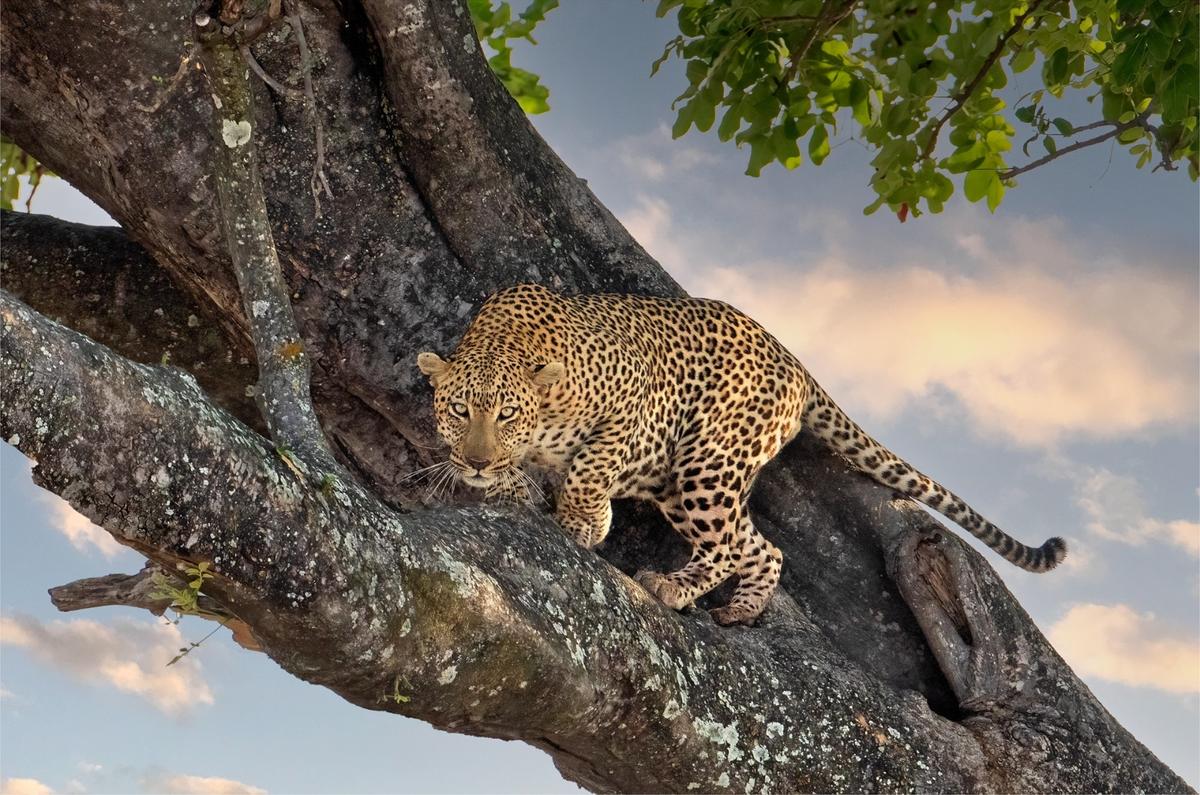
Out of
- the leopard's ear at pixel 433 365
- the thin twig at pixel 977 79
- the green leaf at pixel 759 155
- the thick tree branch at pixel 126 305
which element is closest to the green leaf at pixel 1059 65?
the thin twig at pixel 977 79

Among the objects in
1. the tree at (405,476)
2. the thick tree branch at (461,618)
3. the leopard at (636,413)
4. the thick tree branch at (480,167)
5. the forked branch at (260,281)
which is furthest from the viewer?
the thick tree branch at (480,167)

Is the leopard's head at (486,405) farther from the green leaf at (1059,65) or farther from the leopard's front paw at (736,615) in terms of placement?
the green leaf at (1059,65)

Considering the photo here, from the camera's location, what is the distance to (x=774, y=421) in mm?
7867

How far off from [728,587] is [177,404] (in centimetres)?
414

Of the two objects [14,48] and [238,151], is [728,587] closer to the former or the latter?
[238,151]

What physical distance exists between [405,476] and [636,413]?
5.45ft

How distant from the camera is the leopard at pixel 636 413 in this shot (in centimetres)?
703

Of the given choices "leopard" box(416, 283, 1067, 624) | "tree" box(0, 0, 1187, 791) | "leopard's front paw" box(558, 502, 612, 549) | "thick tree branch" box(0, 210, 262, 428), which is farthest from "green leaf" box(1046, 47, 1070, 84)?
"thick tree branch" box(0, 210, 262, 428)

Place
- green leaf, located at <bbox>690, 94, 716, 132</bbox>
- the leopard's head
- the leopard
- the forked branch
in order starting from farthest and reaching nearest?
green leaf, located at <bbox>690, 94, 716, 132</bbox>
the leopard
the leopard's head
the forked branch

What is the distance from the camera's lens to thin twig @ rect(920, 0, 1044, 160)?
7.95m

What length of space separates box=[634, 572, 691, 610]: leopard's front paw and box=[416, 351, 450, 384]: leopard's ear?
1.54 metres

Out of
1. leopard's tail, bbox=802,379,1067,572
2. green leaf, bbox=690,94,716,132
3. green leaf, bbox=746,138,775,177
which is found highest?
green leaf, bbox=746,138,775,177

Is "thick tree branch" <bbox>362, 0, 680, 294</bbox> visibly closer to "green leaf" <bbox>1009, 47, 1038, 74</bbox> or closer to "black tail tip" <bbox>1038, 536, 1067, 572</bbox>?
"green leaf" <bbox>1009, 47, 1038, 74</bbox>

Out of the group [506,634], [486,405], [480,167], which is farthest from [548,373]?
[506,634]
